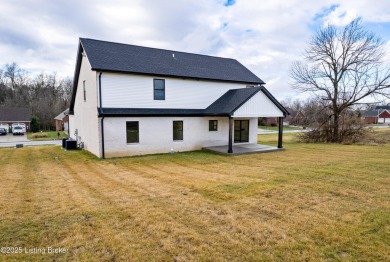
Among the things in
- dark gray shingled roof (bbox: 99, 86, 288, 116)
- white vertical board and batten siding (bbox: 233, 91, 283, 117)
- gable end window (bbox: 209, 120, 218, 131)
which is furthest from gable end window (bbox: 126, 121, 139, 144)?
white vertical board and batten siding (bbox: 233, 91, 283, 117)

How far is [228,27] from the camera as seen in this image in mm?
19203

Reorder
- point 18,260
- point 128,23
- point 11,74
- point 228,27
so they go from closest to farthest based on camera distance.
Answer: point 18,260 < point 128,23 < point 228,27 < point 11,74

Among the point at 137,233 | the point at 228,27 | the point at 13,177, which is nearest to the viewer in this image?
the point at 137,233

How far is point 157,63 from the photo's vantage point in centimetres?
1541

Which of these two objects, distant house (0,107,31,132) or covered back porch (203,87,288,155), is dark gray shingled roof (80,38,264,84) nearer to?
covered back porch (203,87,288,155)

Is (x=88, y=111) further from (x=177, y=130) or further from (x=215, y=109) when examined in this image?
(x=215, y=109)

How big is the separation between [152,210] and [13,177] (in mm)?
6577

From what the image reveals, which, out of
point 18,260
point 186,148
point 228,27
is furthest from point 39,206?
point 228,27

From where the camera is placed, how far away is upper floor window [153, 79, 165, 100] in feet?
47.4

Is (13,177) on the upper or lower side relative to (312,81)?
lower

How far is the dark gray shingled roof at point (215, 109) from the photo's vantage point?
13109 millimetres

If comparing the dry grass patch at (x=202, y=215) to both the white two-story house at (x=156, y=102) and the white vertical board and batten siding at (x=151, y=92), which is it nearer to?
the white two-story house at (x=156, y=102)

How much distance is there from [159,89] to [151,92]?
594mm

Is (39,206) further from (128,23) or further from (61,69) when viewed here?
(61,69)
